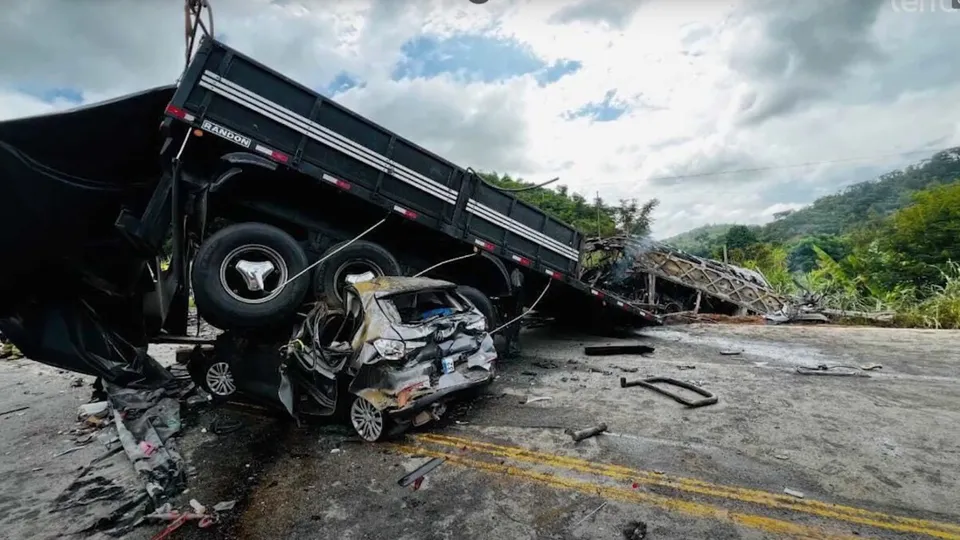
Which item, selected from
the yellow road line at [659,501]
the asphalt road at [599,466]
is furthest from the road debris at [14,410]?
the yellow road line at [659,501]

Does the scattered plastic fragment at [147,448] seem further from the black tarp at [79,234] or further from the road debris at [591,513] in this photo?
the road debris at [591,513]

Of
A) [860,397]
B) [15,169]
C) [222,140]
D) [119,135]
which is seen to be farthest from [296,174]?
[860,397]

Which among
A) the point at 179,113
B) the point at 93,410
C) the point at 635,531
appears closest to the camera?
the point at 635,531

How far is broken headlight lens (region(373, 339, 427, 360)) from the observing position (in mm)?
3969

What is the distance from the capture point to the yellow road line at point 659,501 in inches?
99.6

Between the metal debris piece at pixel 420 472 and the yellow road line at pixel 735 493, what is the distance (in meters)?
0.36

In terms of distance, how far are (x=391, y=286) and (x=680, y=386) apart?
3483 mm

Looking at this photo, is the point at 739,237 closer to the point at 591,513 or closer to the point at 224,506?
the point at 591,513

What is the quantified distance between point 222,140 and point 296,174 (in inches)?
31.8

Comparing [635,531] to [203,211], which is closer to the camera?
[635,531]

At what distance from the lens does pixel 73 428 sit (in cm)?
491

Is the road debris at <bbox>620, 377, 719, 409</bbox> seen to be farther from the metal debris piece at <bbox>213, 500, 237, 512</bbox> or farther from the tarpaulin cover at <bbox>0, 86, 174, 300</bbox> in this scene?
the tarpaulin cover at <bbox>0, 86, 174, 300</bbox>

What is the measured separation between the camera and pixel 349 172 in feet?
18.2

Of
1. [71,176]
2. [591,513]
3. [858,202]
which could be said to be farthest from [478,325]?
[858,202]
